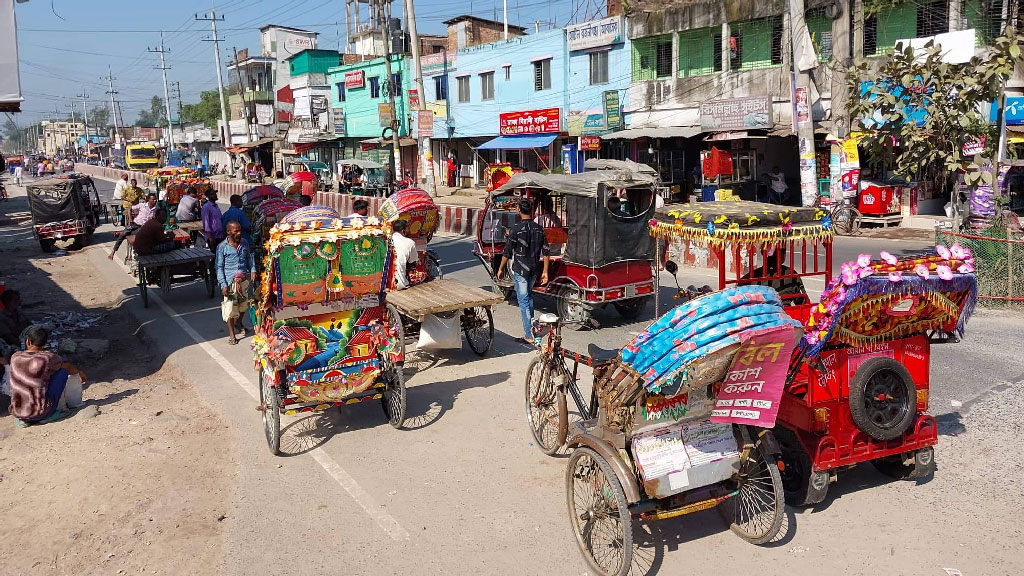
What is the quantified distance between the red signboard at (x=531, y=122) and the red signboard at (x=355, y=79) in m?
14.8

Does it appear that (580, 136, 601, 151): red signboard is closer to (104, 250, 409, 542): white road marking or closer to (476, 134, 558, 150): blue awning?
(476, 134, 558, 150): blue awning

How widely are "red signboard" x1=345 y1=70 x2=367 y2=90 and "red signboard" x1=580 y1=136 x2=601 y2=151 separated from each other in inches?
855

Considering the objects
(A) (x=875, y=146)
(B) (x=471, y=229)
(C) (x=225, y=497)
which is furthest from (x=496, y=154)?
(C) (x=225, y=497)

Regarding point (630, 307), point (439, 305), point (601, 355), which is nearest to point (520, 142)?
point (630, 307)

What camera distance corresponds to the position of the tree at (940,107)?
39.2 feet

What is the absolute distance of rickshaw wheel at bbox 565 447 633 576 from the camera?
176 inches

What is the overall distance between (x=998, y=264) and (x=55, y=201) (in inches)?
912

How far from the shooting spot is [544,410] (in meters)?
6.59

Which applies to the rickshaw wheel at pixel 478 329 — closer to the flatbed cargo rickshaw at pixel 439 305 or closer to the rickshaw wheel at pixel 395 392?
the flatbed cargo rickshaw at pixel 439 305

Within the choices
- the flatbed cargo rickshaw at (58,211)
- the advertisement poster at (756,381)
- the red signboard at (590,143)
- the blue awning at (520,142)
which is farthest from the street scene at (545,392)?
the blue awning at (520,142)

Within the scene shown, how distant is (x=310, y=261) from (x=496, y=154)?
111 ft

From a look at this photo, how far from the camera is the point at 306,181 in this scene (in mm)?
23125

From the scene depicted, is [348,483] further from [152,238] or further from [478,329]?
[152,238]

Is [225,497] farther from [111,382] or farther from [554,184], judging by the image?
[554,184]
